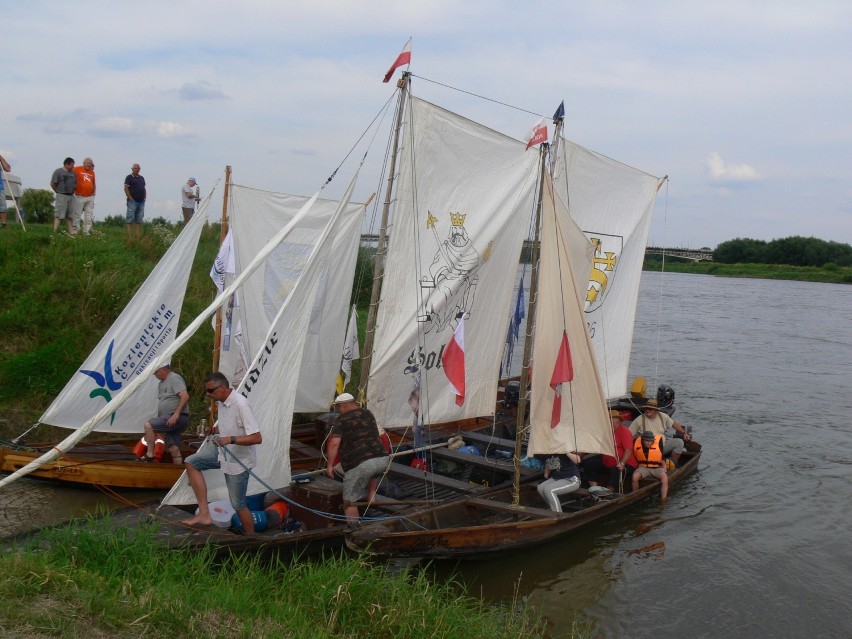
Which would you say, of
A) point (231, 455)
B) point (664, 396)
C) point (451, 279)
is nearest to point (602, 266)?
point (664, 396)

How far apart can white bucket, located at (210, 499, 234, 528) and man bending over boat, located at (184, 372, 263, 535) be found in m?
0.10

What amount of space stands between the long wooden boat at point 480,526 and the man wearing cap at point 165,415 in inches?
161

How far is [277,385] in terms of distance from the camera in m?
9.04

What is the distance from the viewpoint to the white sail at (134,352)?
11.0 m

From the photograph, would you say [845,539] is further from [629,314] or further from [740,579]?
[629,314]

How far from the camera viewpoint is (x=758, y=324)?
132 ft

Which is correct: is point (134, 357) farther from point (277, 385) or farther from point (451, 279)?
point (451, 279)

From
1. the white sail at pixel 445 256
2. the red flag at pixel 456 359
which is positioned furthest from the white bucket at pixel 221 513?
the red flag at pixel 456 359

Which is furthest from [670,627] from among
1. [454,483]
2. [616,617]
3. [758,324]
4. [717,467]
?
[758,324]

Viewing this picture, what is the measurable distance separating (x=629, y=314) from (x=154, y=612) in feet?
40.7

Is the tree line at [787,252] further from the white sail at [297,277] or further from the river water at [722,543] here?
the white sail at [297,277]

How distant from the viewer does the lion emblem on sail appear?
11.4m

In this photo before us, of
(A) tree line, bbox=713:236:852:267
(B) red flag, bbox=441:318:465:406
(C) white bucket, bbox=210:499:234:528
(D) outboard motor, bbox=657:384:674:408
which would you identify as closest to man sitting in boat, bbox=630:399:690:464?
(D) outboard motor, bbox=657:384:674:408

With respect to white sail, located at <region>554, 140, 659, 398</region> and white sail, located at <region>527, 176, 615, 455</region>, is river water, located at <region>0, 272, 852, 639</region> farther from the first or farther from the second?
white sail, located at <region>554, 140, 659, 398</region>
